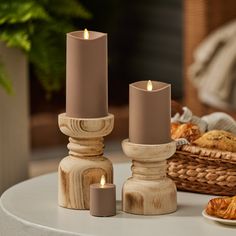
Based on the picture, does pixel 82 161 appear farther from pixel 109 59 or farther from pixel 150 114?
pixel 109 59

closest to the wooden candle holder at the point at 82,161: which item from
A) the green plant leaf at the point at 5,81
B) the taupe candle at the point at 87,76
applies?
the taupe candle at the point at 87,76

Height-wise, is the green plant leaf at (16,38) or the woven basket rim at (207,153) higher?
the green plant leaf at (16,38)

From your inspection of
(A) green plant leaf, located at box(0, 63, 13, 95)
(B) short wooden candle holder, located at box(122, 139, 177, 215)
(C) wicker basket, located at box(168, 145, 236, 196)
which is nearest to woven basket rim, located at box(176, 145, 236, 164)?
(C) wicker basket, located at box(168, 145, 236, 196)

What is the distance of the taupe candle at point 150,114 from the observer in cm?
127

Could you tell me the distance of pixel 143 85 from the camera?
132cm

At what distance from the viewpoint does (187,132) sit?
1.47m

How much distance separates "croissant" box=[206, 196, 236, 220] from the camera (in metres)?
1.24

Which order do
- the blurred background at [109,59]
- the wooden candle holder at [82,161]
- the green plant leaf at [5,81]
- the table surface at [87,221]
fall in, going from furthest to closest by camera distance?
the blurred background at [109,59]
the green plant leaf at [5,81]
the wooden candle holder at [82,161]
the table surface at [87,221]

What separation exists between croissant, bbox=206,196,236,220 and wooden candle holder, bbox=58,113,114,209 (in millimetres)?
169

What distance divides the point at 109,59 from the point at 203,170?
2143 mm

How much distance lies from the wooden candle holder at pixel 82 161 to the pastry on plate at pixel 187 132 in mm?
169

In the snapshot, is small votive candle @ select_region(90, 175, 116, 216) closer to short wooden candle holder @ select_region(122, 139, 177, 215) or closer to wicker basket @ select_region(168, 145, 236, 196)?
short wooden candle holder @ select_region(122, 139, 177, 215)

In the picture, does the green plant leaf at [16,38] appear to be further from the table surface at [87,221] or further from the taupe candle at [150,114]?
the taupe candle at [150,114]

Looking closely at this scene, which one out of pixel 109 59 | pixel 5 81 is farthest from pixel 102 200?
pixel 109 59
